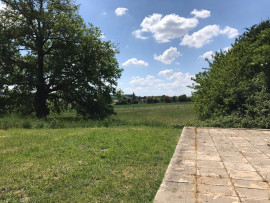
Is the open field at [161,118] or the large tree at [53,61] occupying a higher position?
the large tree at [53,61]

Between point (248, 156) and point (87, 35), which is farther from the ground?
point (87, 35)

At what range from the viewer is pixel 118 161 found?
13.2ft

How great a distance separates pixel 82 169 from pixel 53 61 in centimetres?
1259

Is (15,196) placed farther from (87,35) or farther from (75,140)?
(87,35)

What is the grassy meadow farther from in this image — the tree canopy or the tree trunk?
the tree trunk

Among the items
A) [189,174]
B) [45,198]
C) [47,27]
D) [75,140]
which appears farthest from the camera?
[47,27]

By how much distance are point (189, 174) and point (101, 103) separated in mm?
13195

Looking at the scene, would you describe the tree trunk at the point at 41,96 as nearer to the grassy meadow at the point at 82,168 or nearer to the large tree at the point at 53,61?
the large tree at the point at 53,61

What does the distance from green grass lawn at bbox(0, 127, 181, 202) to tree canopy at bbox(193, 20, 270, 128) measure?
5058 mm

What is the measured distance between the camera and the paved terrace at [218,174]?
245cm

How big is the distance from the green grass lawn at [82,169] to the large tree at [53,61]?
966cm

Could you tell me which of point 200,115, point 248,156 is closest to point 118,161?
point 248,156

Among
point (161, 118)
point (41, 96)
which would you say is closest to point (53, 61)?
point (41, 96)

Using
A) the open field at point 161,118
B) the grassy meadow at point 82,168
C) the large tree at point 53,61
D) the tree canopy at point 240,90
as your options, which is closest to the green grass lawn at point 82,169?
the grassy meadow at point 82,168
